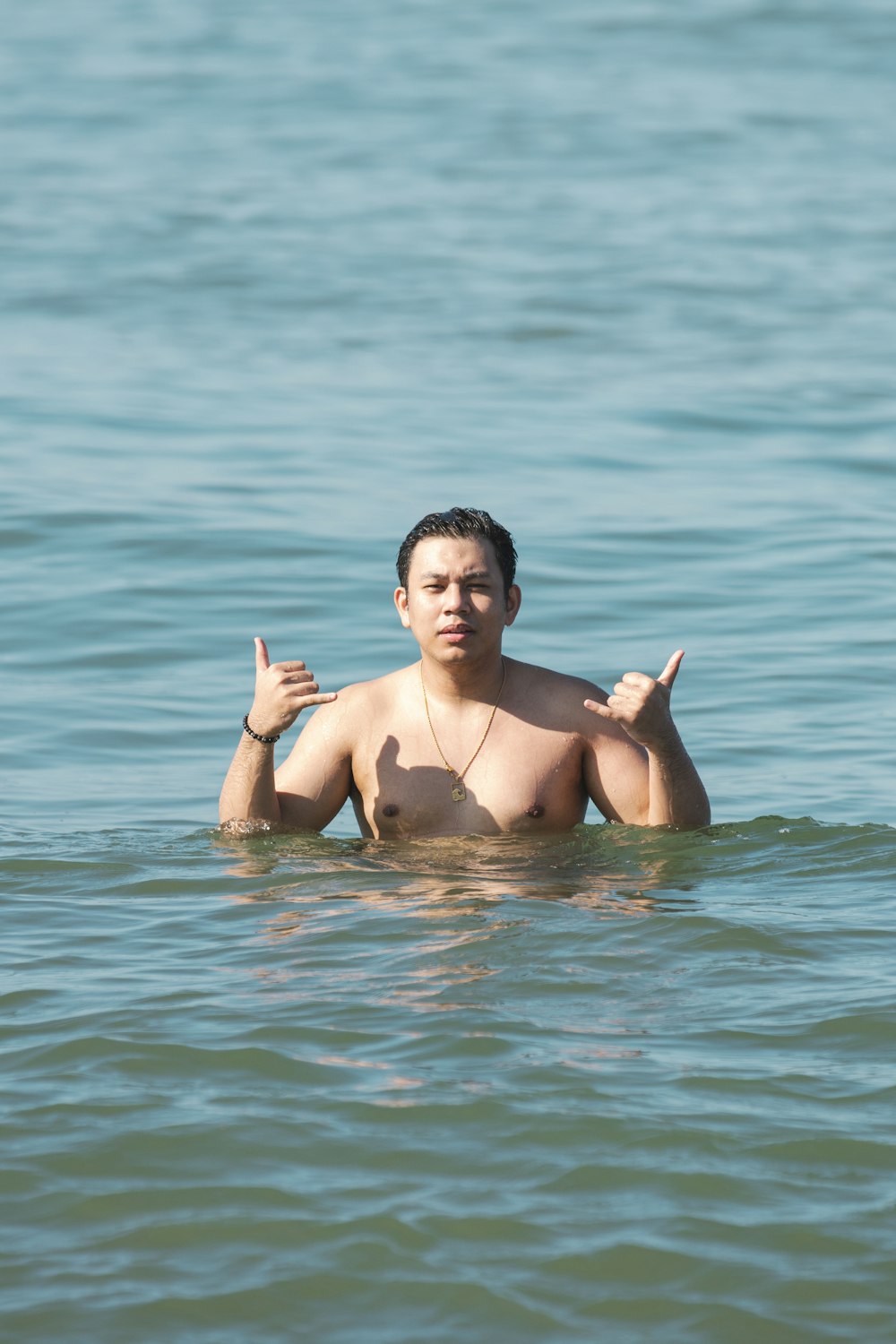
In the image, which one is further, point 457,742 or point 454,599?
point 457,742

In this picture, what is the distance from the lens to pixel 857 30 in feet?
124

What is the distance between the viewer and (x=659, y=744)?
664 centimetres

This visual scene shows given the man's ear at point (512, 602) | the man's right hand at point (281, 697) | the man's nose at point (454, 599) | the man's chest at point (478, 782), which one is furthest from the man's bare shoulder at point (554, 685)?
the man's right hand at point (281, 697)

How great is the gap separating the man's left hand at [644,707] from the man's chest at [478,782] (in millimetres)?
626

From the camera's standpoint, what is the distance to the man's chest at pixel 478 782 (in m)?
7.22

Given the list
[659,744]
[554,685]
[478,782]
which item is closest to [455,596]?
[554,685]

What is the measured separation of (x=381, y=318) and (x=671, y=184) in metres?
9.77

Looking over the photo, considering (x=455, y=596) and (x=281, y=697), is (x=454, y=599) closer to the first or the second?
(x=455, y=596)

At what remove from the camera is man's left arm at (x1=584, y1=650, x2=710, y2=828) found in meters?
6.50

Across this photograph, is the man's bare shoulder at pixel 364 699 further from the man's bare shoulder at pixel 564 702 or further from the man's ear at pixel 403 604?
the man's bare shoulder at pixel 564 702

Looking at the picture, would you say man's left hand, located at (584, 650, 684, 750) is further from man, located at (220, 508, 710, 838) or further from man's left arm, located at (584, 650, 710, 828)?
man, located at (220, 508, 710, 838)

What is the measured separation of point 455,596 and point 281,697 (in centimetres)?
70

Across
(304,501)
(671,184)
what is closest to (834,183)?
(671,184)

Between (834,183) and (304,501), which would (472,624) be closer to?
(304,501)
